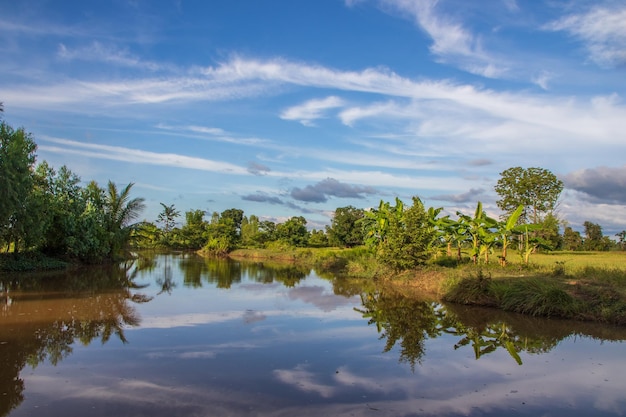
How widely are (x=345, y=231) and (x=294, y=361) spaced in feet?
155

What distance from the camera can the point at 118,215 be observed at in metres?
31.4

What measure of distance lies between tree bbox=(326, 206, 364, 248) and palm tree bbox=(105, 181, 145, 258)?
27739mm

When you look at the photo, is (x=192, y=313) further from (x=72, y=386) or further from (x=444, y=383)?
(x=444, y=383)

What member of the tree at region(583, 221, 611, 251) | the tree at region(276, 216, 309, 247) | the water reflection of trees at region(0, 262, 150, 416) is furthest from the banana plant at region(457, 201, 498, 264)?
the tree at region(583, 221, 611, 251)

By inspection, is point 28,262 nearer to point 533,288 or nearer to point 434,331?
point 434,331

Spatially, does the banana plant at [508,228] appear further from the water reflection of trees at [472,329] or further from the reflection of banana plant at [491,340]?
the reflection of banana plant at [491,340]

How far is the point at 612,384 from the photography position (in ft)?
23.1

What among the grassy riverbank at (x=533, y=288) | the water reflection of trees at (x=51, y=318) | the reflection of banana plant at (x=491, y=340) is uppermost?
the grassy riverbank at (x=533, y=288)

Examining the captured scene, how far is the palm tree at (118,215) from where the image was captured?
3078 cm

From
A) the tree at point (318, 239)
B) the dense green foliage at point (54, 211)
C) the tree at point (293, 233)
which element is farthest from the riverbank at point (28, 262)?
the tree at point (318, 239)

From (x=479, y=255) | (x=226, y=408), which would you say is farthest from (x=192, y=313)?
(x=479, y=255)

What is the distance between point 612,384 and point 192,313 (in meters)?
9.53

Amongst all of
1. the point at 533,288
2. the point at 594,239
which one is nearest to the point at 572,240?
the point at 594,239

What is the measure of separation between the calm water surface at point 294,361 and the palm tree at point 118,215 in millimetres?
16960
